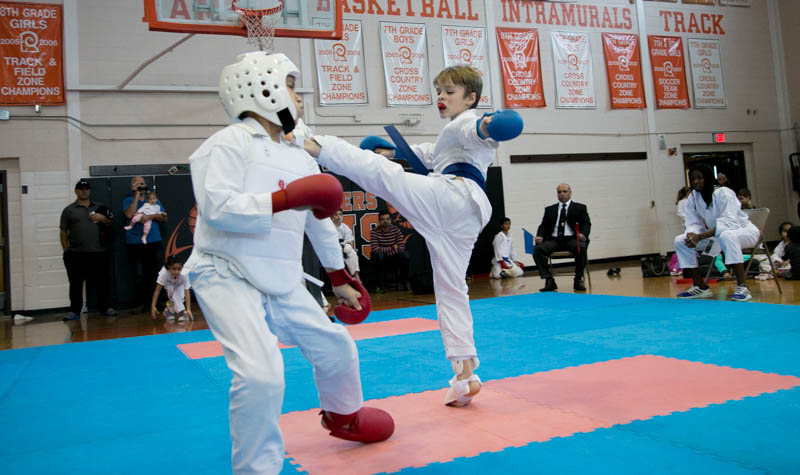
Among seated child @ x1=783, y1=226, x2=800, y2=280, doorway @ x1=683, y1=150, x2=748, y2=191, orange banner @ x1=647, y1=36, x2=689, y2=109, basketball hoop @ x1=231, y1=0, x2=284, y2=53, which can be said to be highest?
orange banner @ x1=647, y1=36, x2=689, y2=109

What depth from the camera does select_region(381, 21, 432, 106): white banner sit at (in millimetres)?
10734

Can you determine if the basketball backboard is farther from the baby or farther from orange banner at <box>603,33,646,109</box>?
orange banner at <box>603,33,646,109</box>

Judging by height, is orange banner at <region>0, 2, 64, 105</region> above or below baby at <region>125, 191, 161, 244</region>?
above

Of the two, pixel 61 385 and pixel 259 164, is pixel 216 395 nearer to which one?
pixel 61 385

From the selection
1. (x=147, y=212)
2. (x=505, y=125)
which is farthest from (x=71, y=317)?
(x=505, y=125)

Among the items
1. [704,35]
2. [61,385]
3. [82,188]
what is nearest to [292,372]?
[61,385]

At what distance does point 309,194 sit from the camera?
1.67m

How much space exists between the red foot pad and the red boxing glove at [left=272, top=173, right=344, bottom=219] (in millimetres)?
861

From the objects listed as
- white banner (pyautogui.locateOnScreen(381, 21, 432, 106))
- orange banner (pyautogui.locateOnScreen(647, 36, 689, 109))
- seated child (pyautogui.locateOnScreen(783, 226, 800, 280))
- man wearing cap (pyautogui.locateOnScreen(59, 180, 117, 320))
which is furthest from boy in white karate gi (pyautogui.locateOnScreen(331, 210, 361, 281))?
orange banner (pyautogui.locateOnScreen(647, 36, 689, 109))

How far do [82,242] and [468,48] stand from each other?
25.4ft

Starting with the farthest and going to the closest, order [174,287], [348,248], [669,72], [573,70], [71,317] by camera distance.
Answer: [669,72]
[573,70]
[348,248]
[71,317]
[174,287]

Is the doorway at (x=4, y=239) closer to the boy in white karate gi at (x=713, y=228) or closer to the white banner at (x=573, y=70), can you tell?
Result: the boy in white karate gi at (x=713, y=228)

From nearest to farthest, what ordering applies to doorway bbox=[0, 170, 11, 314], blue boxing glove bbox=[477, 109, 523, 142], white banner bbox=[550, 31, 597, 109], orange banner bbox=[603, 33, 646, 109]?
1. blue boxing glove bbox=[477, 109, 523, 142]
2. doorway bbox=[0, 170, 11, 314]
3. white banner bbox=[550, 31, 597, 109]
4. orange banner bbox=[603, 33, 646, 109]

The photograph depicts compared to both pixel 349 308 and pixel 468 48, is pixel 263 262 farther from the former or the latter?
pixel 468 48
